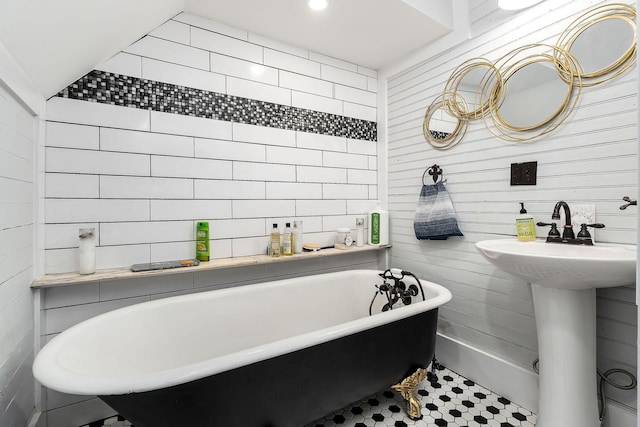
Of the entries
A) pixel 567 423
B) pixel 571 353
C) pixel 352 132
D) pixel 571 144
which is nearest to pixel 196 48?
pixel 352 132

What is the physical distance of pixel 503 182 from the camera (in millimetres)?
1823

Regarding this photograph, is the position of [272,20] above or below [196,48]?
above

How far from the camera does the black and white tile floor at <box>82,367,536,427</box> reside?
1565mm

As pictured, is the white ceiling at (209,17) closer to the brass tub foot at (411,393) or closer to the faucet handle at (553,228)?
the faucet handle at (553,228)

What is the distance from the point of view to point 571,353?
4.37 feet

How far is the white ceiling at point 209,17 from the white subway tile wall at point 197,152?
0.09 meters

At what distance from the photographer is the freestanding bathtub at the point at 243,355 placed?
96cm

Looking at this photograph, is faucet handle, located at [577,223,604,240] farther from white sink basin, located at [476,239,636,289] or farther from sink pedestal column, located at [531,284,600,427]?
sink pedestal column, located at [531,284,600,427]

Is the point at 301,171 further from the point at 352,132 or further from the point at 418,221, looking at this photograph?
the point at 418,221

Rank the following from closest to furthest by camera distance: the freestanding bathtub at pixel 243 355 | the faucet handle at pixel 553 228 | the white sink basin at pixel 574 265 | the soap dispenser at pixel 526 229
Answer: the freestanding bathtub at pixel 243 355, the white sink basin at pixel 574 265, the faucet handle at pixel 553 228, the soap dispenser at pixel 526 229

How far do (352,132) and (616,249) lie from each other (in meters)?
1.85

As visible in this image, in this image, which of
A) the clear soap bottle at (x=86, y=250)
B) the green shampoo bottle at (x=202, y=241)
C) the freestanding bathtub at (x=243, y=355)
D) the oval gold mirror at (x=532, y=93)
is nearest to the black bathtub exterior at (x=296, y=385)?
the freestanding bathtub at (x=243, y=355)

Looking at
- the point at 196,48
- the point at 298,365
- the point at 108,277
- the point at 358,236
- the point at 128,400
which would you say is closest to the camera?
the point at 128,400

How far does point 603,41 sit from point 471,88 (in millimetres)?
652
